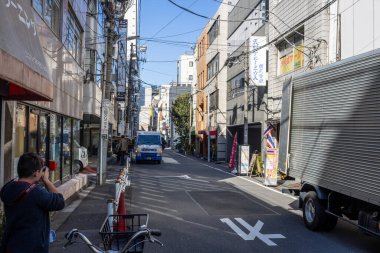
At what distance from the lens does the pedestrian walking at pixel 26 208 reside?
3.55m

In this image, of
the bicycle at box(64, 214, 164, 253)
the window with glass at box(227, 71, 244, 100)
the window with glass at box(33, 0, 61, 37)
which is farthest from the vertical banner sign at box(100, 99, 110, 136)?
the window with glass at box(227, 71, 244, 100)

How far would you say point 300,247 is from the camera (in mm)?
7539

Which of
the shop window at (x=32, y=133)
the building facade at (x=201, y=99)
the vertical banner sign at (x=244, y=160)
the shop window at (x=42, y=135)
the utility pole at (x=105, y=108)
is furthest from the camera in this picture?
the building facade at (x=201, y=99)

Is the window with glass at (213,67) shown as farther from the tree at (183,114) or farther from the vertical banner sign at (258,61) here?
the vertical banner sign at (258,61)

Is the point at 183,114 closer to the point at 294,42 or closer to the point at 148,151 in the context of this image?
the point at 148,151

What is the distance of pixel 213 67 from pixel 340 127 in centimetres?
3625

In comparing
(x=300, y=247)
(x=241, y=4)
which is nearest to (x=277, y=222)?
(x=300, y=247)

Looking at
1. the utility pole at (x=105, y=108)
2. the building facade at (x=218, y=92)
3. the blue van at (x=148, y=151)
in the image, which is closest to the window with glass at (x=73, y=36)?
the utility pole at (x=105, y=108)

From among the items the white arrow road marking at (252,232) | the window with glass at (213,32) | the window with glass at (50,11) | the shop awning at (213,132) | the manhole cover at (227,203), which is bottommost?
the manhole cover at (227,203)

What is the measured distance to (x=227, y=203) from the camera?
12.6 m

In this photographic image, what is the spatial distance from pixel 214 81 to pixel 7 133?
3457 cm

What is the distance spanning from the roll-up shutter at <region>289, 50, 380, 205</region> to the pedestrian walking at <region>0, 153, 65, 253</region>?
4.99 meters

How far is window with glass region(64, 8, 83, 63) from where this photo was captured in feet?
48.8

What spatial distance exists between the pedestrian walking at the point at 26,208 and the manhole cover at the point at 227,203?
7.63m
